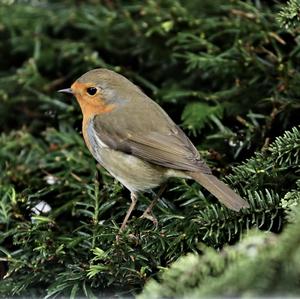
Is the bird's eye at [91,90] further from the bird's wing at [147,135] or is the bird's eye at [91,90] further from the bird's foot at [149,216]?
the bird's foot at [149,216]

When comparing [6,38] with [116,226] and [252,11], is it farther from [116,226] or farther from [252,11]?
[116,226]

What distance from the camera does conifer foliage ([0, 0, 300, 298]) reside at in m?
1.76

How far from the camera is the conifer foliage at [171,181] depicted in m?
1.76

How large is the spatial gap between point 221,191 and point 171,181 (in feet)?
1.96

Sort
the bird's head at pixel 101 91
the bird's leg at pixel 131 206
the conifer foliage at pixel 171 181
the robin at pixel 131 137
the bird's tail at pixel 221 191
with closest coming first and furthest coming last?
the conifer foliage at pixel 171 181, the bird's tail at pixel 221 191, the bird's leg at pixel 131 206, the robin at pixel 131 137, the bird's head at pixel 101 91

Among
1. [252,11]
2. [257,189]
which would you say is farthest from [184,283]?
[252,11]

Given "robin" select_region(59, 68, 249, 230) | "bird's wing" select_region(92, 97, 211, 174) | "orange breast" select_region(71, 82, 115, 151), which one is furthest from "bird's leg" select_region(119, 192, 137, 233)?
"orange breast" select_region(71, 82, 115, 151)

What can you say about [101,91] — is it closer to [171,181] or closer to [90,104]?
[90,104]

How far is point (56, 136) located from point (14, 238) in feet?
2.78

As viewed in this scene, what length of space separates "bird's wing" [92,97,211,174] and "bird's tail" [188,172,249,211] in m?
0.13

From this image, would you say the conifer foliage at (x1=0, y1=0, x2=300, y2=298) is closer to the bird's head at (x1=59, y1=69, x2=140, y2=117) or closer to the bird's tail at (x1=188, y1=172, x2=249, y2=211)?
the bird's tail at (x1=188, y1=172, x2=249, y2=211)

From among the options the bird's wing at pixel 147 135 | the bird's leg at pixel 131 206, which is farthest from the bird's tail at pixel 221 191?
the bird's leg at pixel 131 206

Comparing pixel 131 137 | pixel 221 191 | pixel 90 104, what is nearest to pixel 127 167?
pixel 131 137

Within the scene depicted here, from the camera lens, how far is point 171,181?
2.65 metres
